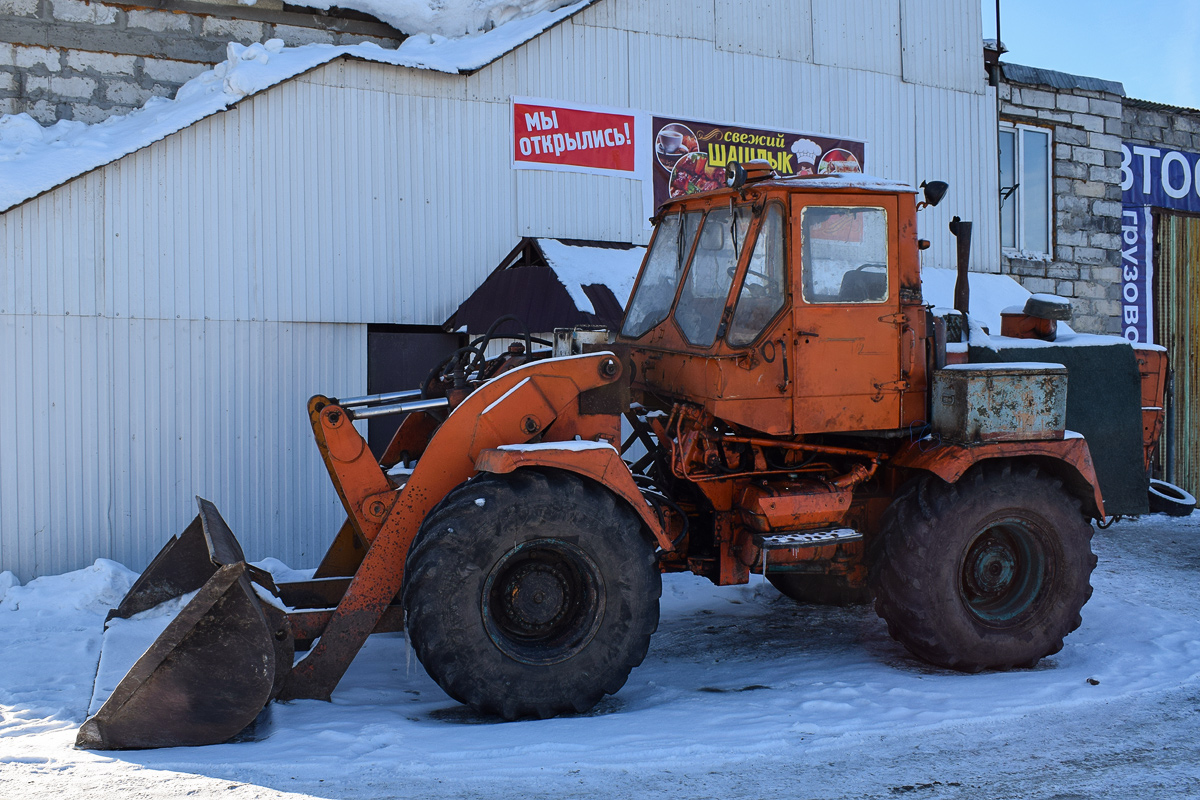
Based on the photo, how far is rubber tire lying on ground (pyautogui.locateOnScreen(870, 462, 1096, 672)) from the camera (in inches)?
223

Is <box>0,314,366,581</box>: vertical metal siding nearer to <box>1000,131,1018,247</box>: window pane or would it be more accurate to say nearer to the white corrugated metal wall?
the white corrugated metal wall

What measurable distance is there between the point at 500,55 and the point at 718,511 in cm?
583

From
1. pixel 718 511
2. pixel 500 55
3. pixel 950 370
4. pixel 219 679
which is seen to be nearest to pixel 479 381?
pixel 718 511

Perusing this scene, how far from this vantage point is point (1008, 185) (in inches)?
506

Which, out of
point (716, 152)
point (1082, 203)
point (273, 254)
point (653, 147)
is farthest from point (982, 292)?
point (273, 254)

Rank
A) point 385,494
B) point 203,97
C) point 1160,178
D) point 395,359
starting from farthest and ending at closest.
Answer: point 1160,178, point 395,359, point 203,97, point 385,494

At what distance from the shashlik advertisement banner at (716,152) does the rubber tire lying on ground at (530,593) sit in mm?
6045

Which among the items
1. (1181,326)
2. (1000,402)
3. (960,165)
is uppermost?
(960,165)

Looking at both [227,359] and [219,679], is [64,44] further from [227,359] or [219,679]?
[219,679]

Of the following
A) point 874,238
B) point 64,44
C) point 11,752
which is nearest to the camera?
point 11,752

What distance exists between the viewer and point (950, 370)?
18.8 feet

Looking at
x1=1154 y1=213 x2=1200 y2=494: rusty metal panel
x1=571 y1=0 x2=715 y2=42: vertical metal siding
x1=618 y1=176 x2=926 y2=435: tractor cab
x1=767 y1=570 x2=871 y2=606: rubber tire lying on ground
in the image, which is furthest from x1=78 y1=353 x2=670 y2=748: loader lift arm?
x1=1154 y1=213 x2=1200 y2=494: rusty metal panel

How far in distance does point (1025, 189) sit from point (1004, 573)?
8671mm

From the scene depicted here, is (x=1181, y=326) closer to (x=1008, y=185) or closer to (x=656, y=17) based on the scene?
(x=1008, y=185)
